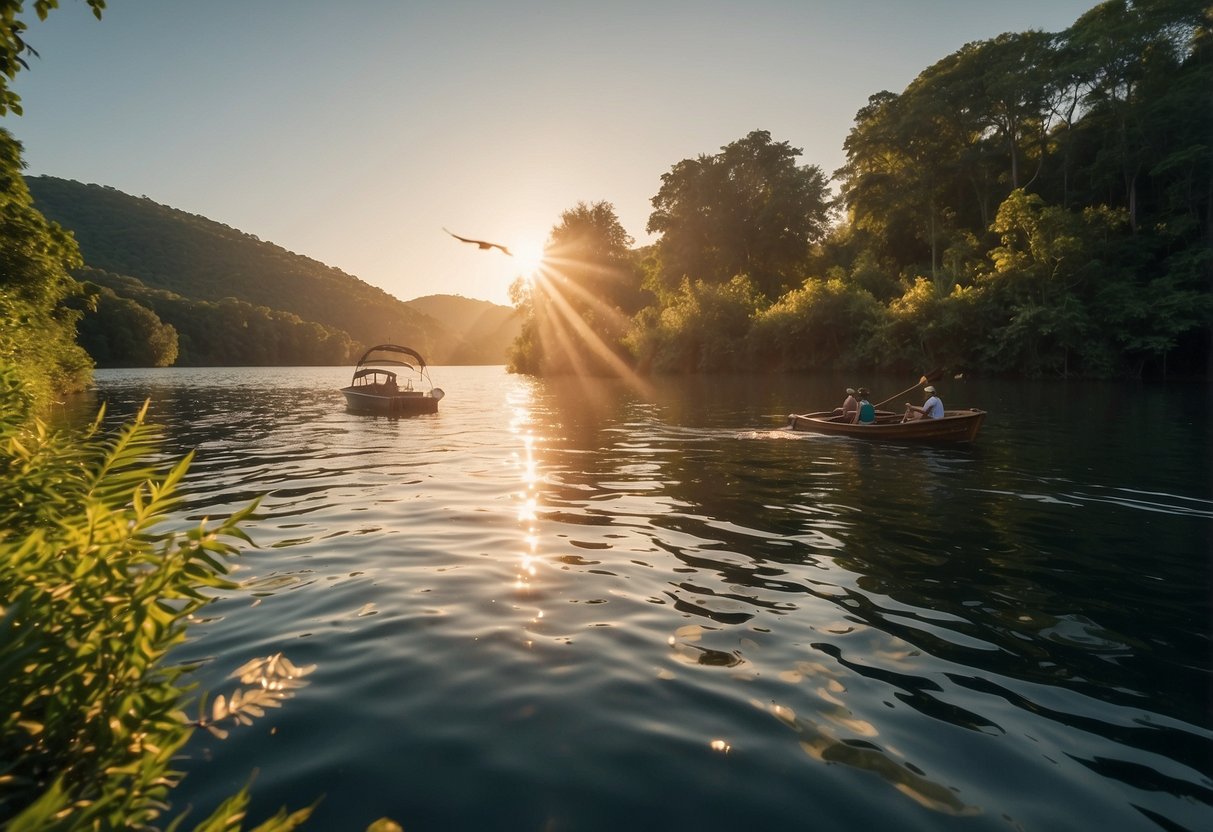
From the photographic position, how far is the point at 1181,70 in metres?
45.2

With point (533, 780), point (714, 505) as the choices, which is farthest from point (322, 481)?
point (533, 780)

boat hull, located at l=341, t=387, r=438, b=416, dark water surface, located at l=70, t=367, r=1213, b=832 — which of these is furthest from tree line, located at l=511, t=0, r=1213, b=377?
dark water surface, located at l=70, t=367, r=1213, b=832

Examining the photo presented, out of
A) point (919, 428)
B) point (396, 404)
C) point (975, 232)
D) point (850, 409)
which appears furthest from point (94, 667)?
point (975, 232)

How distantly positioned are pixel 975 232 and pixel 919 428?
47.5 meters

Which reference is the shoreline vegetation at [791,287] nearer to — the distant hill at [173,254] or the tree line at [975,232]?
the tree line at [975,232]

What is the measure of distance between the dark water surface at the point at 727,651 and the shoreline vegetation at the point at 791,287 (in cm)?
117

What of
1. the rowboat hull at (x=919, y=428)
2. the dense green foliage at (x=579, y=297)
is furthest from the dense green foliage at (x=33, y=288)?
the dense green foliage at (x=579, y=297)

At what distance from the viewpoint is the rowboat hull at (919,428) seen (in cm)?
1739

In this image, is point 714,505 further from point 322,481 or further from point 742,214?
point 742,214

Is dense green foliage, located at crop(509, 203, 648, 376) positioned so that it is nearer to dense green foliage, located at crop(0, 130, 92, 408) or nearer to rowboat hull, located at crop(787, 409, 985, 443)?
dense green foliage, located at crop(0, 130, 92, 408)

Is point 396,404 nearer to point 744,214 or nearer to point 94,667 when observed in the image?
point 94,667

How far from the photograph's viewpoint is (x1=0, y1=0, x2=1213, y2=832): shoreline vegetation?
6.24 feet

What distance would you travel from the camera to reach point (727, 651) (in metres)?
5.66

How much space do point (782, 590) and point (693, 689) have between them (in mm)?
2538
